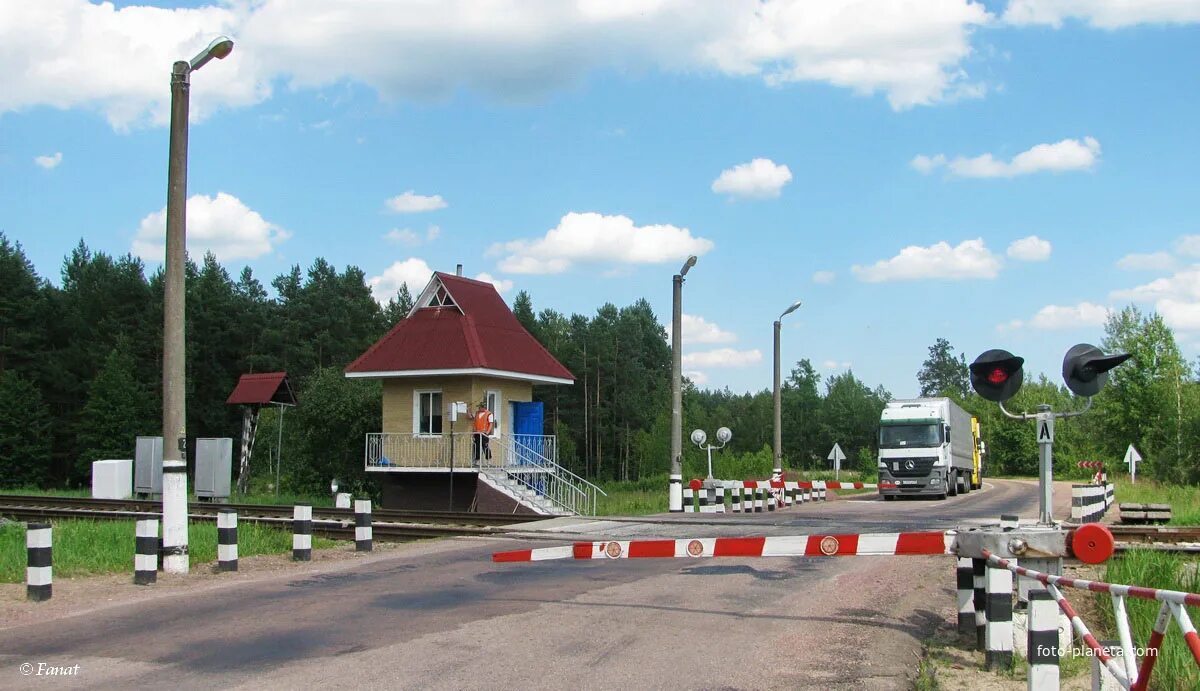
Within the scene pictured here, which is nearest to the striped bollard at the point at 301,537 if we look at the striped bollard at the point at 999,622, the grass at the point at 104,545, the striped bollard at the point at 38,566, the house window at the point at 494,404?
the grass at the point at 104,545

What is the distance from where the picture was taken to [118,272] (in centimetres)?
7138

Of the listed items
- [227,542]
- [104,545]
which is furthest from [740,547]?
[104,545]

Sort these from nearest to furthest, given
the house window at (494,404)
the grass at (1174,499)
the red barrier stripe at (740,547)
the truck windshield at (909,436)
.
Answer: the red barrier stripe at (740,547), the grass at (1174,499), the house window at (494,404), the truck windshield at (909,436)

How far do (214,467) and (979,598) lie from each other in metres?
22.3

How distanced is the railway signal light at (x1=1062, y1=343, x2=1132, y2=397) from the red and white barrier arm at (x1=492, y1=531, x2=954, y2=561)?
1749 millimetres

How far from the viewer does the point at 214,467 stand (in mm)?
26734

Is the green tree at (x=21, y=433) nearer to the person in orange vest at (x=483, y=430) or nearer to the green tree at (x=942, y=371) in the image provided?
the person in orange vest at (x=483, y=430)

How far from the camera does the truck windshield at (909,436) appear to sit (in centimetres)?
3684

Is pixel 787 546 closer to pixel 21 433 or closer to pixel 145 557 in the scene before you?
pixel 145 557

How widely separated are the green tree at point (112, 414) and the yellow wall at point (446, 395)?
31.8 meters

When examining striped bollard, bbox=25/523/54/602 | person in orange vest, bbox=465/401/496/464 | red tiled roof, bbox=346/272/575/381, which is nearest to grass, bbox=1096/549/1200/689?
striped bollard, bbox=25/523/54/602

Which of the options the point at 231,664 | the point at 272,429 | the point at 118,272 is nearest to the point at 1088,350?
the point at 231,664

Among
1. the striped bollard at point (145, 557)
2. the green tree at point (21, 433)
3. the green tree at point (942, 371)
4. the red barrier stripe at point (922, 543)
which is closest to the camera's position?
the red barrier stripe at point (922, 543)

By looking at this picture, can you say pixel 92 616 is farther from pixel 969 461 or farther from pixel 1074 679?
pixel 969 461
